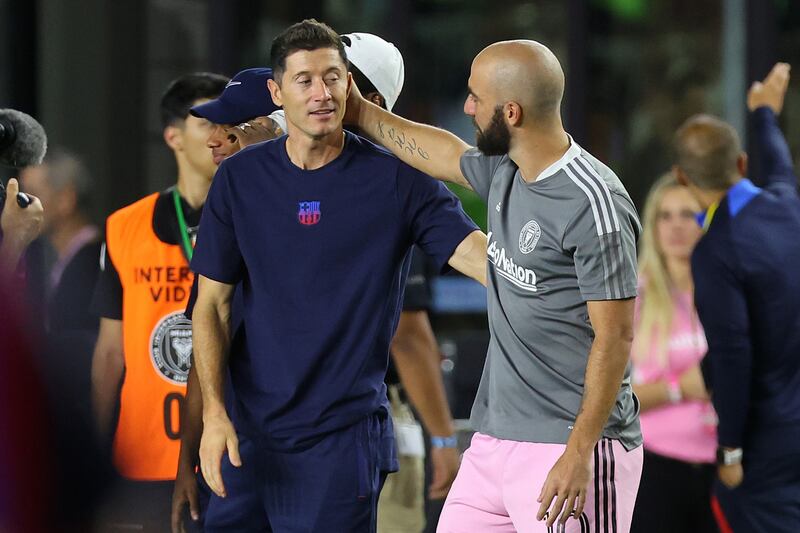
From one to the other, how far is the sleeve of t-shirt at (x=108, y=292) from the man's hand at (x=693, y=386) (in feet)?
8.10

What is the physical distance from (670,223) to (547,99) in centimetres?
273

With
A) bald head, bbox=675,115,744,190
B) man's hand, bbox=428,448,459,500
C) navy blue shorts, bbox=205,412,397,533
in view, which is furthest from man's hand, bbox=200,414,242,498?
bald head, bbox=675,115,744,190

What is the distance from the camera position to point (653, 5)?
9641 millimetres

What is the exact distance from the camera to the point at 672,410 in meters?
5.85

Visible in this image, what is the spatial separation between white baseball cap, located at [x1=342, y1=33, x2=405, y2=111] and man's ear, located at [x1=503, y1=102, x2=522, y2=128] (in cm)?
68

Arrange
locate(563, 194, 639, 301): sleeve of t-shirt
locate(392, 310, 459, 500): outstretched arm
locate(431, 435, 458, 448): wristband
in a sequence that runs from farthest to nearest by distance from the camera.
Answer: locate(431, 435, 458, 448): wristband, locate(392, 310, 459, 500): outstretched arm, locate(563, 194, 639, 301): sleeve of t-shirt

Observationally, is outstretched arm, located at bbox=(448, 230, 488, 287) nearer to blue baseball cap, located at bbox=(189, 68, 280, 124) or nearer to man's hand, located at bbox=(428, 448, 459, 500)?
blue baseball cap, located at bbox=(189, 68, 280, 124)

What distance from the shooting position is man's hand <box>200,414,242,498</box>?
3555 mm

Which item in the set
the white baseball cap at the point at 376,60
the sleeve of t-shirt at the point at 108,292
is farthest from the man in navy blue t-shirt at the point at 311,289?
the sleeve of t-shirt at the point at 108,292

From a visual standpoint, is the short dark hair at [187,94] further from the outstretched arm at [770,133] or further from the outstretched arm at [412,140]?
the outstretched arm at [770,133]

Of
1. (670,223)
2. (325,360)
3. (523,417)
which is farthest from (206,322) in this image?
(670,223)

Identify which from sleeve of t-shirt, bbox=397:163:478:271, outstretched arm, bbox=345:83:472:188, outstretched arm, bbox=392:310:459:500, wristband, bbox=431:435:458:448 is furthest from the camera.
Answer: wristband, bbox=431:435:458:448

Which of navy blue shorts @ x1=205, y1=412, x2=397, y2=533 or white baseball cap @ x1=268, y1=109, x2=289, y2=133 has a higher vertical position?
white baseball cap @ x1=268, y1=109, x2=289, y2=133

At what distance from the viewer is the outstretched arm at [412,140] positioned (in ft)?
12.7
